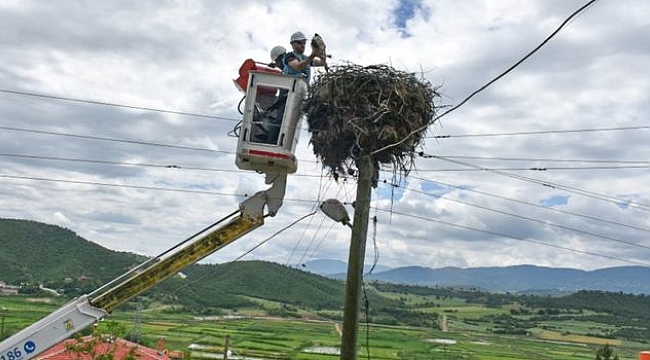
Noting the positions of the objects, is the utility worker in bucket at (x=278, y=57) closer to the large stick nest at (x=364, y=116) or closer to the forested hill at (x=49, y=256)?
the large stick nest at (x=364, y=116)

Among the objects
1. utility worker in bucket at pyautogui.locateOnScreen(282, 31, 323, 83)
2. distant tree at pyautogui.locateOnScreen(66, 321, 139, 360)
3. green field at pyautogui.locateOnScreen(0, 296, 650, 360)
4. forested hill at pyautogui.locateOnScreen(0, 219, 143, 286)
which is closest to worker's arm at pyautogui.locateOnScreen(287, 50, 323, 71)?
utility worker in bucket at pyautogui.locateOnScreen(282, 31, 323, 83)

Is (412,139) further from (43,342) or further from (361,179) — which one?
(43,342)

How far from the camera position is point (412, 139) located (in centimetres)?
942

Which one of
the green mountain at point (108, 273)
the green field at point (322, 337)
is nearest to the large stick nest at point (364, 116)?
the green field at point (322, 337)

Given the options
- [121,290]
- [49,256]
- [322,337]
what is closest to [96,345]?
[121,290]

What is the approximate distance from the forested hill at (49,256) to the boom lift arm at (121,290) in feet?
194

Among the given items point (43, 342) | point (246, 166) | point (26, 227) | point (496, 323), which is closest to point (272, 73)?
point (246, 166)

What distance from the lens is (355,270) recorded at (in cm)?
820

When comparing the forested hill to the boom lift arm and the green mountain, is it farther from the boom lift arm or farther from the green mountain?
the boom lift arm

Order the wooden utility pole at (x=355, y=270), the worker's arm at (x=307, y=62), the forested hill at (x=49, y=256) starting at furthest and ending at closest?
the forested hill at (x=49, y=256) → the worker's arm at (x=307, y=62) → the wooden utility pole at (x=355, y=270)

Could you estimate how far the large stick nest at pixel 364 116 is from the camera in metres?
8.88

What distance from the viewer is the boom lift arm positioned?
905 centimetres

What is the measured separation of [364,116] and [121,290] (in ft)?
13.3

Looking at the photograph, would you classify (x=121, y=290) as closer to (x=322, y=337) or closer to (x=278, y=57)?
(x=278, y=57)
